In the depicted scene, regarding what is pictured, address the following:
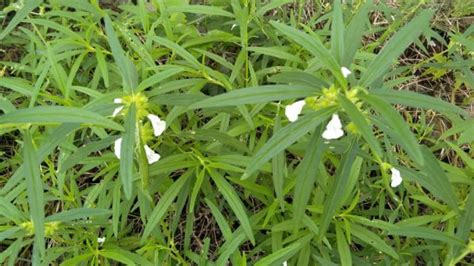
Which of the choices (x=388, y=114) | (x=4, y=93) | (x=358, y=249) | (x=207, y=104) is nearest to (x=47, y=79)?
(x=4, y=93)

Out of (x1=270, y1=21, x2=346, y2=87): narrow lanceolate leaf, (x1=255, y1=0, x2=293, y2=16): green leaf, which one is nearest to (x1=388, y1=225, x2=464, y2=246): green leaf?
(x1=270, y1=21, x2=346, y2=87): narrow lanceolate leaf

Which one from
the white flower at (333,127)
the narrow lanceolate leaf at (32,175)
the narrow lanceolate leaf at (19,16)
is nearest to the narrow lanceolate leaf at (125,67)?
the narrow lanceolate leaf at (32,175)

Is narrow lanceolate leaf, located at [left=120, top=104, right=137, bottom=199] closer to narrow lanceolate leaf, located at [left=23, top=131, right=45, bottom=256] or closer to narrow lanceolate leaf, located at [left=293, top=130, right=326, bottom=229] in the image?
narrow lanceolate leaf, located at [left=23, top=131, right=45, bottom=256]

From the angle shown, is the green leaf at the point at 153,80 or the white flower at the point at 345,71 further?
the green leaf at the point at 153,80

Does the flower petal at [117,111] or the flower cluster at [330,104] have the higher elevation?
the flower petal at [117,111]

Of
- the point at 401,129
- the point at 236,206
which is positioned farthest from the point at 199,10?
the point at 401,129

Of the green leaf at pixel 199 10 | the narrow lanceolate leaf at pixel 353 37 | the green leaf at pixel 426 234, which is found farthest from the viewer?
the green leaf at pixel 199 10

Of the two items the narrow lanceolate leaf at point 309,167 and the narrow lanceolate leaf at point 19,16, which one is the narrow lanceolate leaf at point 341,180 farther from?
the narrow lanceolate leaf at point 19,16
